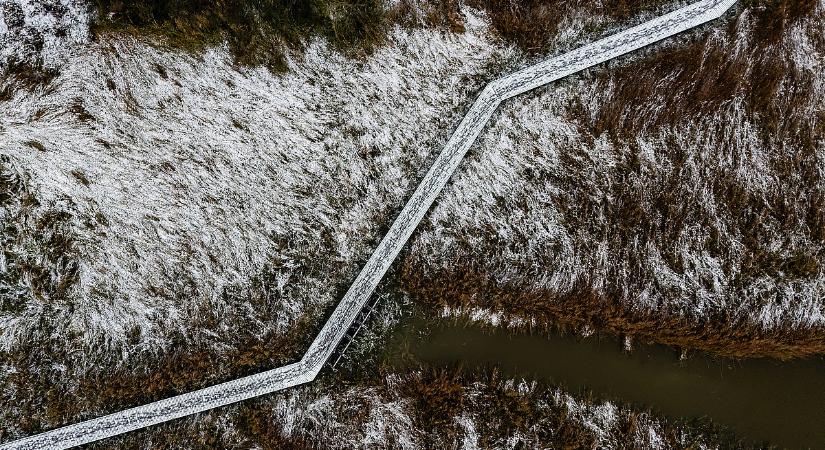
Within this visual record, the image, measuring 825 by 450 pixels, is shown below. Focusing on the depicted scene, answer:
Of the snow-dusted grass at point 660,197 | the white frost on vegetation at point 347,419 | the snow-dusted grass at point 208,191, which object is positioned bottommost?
the white frost on vegetation at point 347,419

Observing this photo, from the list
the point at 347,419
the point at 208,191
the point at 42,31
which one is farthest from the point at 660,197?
the point at 42,31

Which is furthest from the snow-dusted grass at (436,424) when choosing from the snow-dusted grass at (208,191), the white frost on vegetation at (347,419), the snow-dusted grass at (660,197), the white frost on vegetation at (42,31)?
the white frost on vegetation at (42,31)

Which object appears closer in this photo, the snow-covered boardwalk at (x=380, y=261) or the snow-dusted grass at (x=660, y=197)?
the snow-dusted grass at (x=660, y=197)

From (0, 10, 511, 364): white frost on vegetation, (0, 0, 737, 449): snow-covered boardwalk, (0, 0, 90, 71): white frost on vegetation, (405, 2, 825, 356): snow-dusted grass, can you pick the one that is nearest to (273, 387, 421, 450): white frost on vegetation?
(0, 0, 737, 449): snow-covered boardwalk

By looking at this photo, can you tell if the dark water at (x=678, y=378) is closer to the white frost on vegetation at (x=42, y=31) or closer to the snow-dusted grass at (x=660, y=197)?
the snow-dusted grass at (x=660, y=197)

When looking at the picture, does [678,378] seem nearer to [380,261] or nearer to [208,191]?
[380,261]

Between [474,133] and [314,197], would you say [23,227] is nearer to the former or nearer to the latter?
[314,197]
